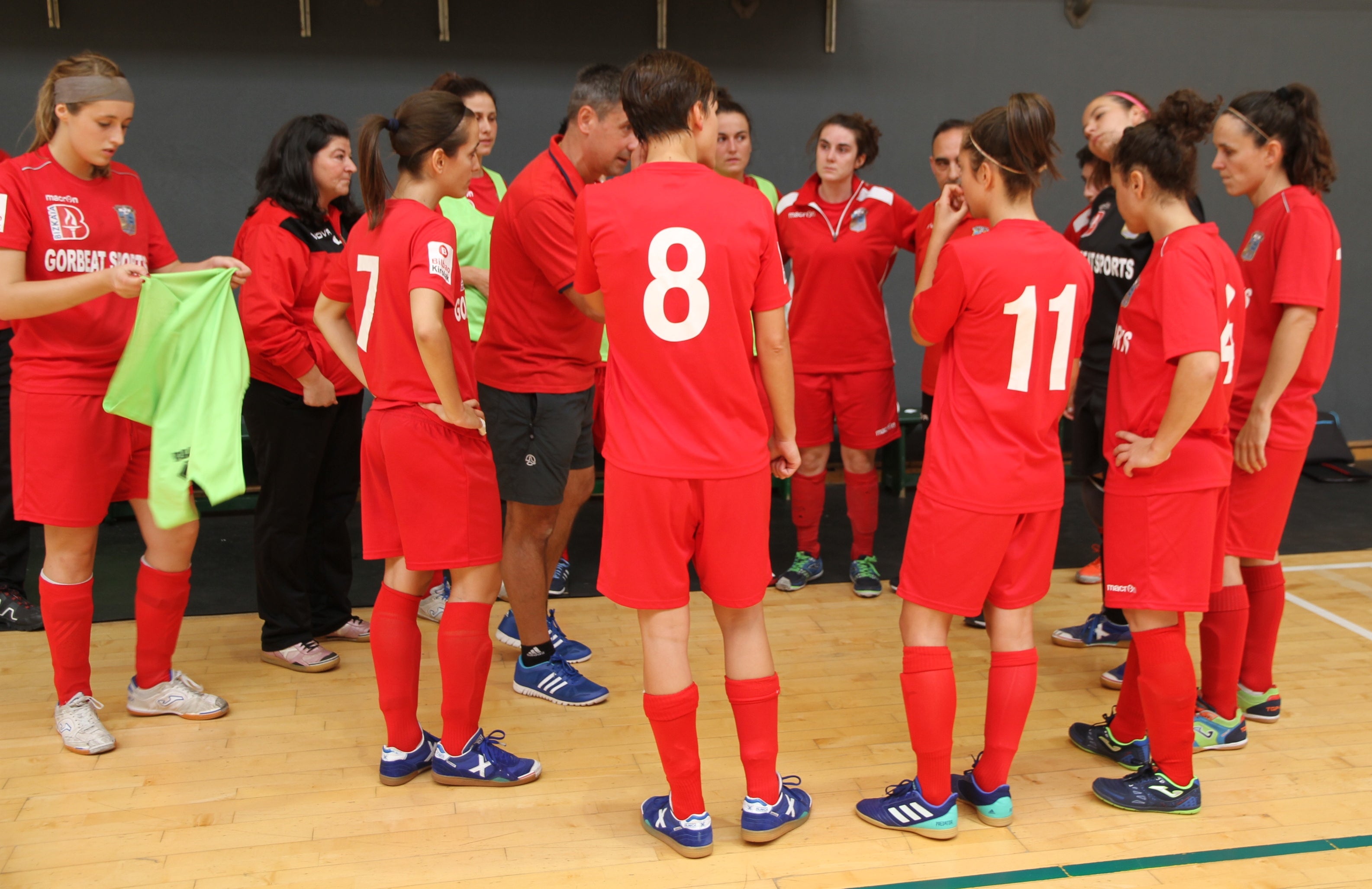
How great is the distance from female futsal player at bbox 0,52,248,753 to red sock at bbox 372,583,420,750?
0.72m

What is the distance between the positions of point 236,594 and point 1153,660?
10.5 feet

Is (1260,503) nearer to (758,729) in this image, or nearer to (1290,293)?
(1290,293)

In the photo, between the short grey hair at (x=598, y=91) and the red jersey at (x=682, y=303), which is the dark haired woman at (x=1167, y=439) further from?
the short grey hair at (x=598, y=91)

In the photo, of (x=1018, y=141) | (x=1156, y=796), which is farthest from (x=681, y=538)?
(x=1156, y=796)

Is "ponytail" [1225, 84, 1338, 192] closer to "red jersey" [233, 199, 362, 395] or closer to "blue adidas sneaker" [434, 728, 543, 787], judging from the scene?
"blue adidas sneaker" [434, 728, 543, 787]

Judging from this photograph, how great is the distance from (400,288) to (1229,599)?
7.31ft

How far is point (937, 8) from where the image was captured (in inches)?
237

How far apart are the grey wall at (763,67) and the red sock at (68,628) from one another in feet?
10.6

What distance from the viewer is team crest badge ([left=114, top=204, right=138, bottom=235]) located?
2.86 meters

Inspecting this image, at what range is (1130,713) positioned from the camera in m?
2.75

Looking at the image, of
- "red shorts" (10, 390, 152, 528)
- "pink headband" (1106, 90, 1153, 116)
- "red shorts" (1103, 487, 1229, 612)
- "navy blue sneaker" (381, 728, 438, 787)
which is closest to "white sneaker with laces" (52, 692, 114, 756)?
"red shorts" (10, 390, 152, 528)

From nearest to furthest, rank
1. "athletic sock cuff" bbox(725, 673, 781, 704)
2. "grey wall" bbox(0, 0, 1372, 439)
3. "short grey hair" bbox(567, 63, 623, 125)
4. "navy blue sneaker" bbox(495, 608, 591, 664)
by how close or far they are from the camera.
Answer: "athletic sock cuff" bbox(725, 673, 781, 704) < "short grey hair" bbox(567, 63, 623, 125) < "navy blue sneaker" bbox(495, 608, 591, 664) < "grey wall" bbox(0, 0, 1372, 439)

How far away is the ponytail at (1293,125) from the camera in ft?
9.04

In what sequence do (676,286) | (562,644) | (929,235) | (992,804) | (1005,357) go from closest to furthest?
(676,286), (1005,357), (992,804), (562,644), (929,235)
